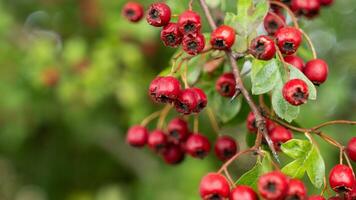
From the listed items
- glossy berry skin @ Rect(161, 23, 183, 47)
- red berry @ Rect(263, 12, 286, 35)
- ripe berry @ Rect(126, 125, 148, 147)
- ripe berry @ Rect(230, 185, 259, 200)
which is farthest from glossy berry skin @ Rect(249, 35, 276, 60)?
ripe berry @ Rect(126, 125, 148, 147)

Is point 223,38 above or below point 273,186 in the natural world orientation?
above

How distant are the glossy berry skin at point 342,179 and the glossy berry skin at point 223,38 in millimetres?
603

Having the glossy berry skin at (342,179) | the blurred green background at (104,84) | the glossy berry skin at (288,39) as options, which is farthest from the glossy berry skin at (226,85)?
the blurred green background at (104,84)

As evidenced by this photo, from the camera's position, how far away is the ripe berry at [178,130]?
111 inches

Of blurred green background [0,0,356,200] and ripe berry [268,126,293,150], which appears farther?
blurred green background [0,0,356,200]

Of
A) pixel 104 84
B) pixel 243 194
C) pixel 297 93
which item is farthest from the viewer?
pixel 104 84

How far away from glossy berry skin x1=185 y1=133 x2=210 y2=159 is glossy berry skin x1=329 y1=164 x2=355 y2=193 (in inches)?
29.4

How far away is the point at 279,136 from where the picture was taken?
2449 mm

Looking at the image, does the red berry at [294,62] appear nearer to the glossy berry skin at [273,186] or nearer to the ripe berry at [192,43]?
the ripe berry at [192,43]

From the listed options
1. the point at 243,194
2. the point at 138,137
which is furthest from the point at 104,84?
the point at 243,194

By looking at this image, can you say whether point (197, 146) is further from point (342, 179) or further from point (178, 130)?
point (342, 179)

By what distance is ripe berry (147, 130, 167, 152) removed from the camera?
2852 mm

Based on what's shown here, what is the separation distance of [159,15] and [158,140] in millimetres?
769

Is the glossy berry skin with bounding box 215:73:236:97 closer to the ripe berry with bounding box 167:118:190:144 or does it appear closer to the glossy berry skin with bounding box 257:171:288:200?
the ripe berry with bounding box 167:118:190:144
